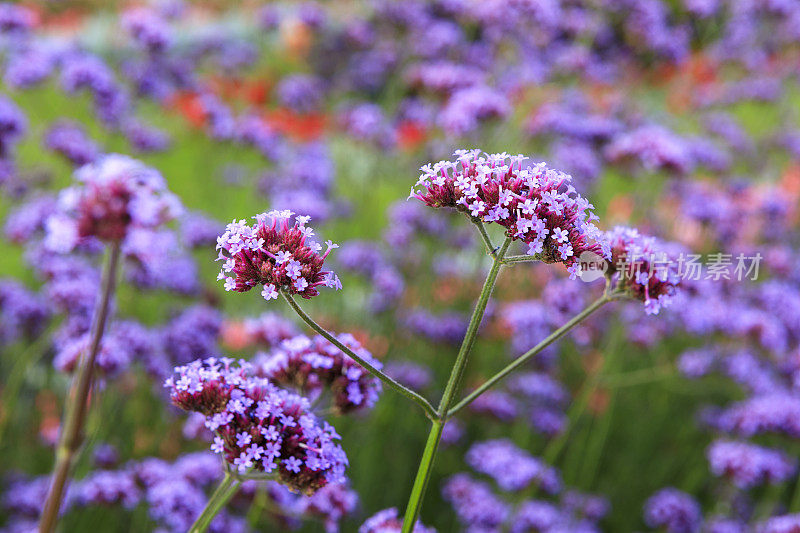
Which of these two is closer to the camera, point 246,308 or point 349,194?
point 246,308

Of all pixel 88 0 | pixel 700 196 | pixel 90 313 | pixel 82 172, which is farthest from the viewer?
pixel 88 0

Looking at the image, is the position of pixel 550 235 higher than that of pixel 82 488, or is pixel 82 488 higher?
pixel 550 235

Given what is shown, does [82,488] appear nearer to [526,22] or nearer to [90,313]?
[90,313]

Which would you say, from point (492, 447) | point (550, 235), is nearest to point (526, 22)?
point (492, 447)

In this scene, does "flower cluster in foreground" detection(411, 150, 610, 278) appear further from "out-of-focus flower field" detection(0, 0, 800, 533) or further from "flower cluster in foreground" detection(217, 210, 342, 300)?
"flower cluster in foreground" detection(217, 210, 342, 300)

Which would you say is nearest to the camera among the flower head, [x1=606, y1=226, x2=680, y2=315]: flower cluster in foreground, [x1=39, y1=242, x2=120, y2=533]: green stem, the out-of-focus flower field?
[x1=39, y1=242, x2=120, y2=533]: green stem

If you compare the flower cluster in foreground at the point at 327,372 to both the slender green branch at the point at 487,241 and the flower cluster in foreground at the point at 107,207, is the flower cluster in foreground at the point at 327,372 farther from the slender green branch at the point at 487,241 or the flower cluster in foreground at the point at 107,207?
the flower cluster in foreground at the point at 107,207
